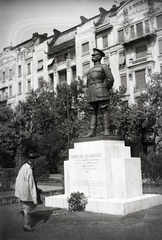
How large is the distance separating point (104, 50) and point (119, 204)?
22.2m

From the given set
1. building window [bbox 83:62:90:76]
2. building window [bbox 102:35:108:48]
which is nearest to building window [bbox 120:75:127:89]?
building window [bbox 83:62:90:76]

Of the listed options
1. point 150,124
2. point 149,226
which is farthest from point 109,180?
point 150,124

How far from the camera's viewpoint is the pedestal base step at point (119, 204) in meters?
6.51

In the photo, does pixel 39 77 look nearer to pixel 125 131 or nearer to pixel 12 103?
pixel 12 103

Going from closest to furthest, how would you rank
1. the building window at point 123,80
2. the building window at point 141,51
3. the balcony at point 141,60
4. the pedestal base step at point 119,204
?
1. the pedestal base step at point 119,204
2. the balcony at point 141,60
3. the building window at point 141,51
4. the building window at point 123,80

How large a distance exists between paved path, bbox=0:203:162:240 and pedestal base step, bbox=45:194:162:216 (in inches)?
7.2

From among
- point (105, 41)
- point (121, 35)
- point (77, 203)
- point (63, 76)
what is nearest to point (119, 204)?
point (77, 203)

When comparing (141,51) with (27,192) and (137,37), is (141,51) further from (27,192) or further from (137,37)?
(27,192)

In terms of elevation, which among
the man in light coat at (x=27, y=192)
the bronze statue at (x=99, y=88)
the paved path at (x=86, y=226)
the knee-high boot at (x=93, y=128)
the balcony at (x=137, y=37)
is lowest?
the paved path at (x=86, y=226)

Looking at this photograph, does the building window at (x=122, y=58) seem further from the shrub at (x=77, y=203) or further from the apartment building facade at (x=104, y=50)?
the shrub at (x=77, y=203)

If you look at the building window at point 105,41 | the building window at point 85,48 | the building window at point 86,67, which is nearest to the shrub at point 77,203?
the building window at point 86,67

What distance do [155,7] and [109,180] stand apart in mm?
20050

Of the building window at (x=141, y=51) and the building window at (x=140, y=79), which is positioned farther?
the building window at (x=141, y=51)

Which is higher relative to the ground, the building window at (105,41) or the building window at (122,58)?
the building window at (105,41)
